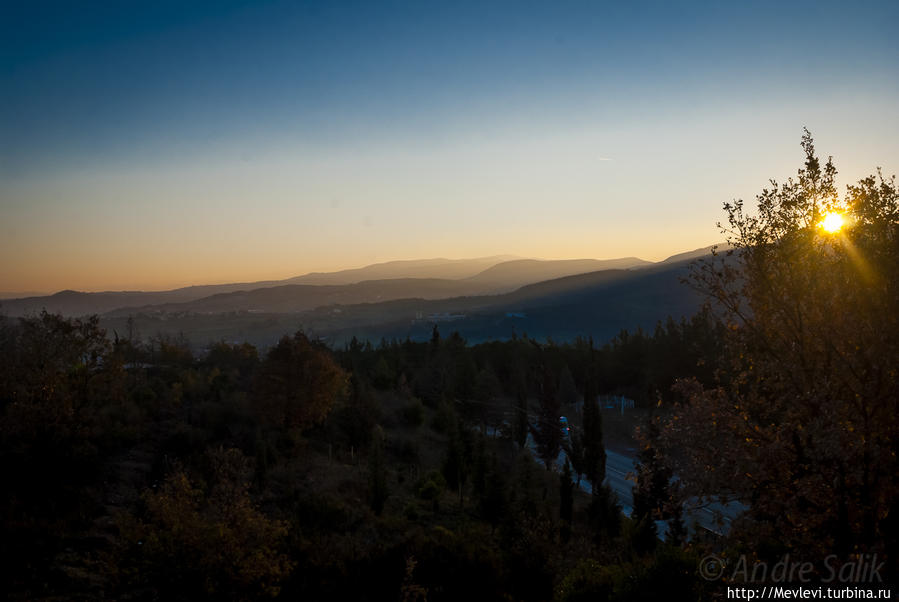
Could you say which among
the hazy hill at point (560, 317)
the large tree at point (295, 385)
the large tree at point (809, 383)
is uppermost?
the large tree at point (809, 383)

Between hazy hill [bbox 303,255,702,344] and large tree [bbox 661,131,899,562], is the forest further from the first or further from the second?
hazy hill [bbox 303,255,702,344]

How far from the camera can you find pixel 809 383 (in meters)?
7.48

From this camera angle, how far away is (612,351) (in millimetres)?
75812

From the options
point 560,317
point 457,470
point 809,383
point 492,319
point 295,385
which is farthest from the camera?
point 492,319

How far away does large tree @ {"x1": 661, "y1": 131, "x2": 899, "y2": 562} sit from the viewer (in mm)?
6879

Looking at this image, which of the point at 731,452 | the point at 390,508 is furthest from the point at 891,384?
the point at 390,508

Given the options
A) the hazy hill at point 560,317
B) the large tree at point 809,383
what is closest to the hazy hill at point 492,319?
the hazy hill at point 560,317

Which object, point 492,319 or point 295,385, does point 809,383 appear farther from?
point 492,319

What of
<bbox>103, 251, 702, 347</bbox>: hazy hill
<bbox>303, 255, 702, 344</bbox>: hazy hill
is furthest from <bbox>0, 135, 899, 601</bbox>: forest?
<bbox>303, 255, 702, 344</bbox>: hazy hill

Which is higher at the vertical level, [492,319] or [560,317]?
[492,319]

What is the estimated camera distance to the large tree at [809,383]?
6.88m

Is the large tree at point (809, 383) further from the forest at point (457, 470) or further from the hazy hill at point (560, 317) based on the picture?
the hazy hill at point (560, 317)

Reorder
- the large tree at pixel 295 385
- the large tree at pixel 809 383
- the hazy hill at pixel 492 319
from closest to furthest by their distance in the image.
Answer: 1. the large tree at pixel 809 383
2. the large tree at pixel 295 385
3. the hazy hill at pixel 492 319

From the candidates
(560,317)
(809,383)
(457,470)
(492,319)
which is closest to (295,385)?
(457,470)
